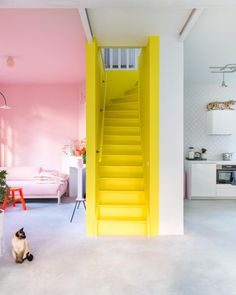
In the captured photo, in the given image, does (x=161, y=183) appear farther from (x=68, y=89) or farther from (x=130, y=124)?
(x=68, y=89)

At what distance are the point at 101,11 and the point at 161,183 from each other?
2473 millimetres

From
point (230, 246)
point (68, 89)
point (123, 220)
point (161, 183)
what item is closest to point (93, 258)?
point (123, 220)

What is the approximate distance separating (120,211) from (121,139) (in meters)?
1.67

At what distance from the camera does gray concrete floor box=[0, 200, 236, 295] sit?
2475 mm

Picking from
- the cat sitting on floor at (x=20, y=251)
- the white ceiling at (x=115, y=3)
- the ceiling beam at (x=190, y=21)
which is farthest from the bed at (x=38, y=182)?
the white ceiling at (x=115, y=3)

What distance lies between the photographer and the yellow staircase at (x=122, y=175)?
3953 millimetres

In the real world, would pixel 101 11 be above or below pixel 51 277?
above

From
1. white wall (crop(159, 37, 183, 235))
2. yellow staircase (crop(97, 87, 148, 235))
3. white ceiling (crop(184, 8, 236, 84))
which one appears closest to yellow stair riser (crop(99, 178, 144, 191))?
yellow staircase (crop(97, 87, 148, 235))

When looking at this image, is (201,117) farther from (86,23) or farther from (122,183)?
(86,23)

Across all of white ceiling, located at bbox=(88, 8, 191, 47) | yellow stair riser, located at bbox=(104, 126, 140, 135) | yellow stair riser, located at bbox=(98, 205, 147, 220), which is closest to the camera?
white ceiling, located at bbox=(88, 8, 191, 47)

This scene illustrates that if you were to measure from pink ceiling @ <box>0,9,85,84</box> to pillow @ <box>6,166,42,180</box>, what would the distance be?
2294 millimetres

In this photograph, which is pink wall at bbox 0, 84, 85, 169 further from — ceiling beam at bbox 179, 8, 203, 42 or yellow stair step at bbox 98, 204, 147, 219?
ceiling beam at bbox 179, 8, 203, 42

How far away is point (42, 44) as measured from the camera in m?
4.38

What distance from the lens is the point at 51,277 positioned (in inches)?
105
